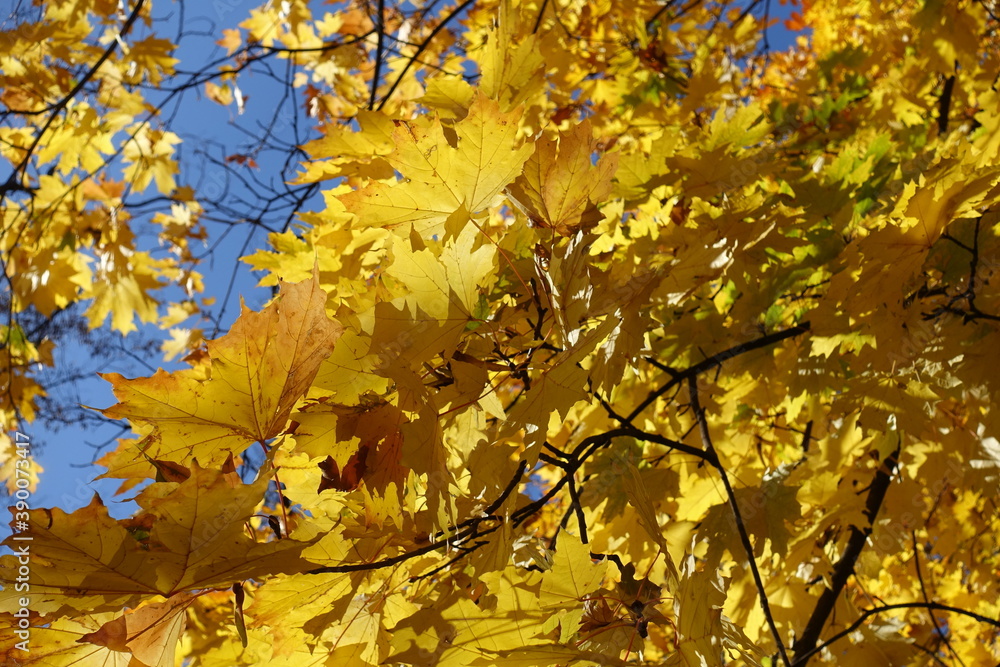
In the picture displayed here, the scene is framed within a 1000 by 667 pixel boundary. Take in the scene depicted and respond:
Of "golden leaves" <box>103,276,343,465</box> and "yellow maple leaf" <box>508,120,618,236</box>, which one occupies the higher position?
"yellow maple leaf" <box>508,120,618,236</box>

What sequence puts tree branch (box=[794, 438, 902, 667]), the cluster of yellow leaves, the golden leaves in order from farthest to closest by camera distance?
1. the cluster of yellow leaves
2. tree branch (box=[794, 438, 902, 667])
3. the golden leaves

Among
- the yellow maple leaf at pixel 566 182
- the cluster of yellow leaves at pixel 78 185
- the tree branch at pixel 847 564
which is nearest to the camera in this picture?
the yellow maple leaf at pixel 566 182

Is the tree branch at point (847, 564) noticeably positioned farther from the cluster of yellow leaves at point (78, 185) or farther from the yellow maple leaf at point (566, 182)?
the cluster of yellow leaves at point (78, 185)

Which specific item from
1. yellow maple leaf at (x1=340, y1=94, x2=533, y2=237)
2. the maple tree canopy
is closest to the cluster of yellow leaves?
the maple tree canopy

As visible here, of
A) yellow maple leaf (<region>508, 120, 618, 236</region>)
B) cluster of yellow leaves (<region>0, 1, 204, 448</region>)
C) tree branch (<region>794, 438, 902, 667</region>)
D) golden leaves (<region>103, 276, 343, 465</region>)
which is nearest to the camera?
golden leaves (<region>103, 276, 343, 465</region>)

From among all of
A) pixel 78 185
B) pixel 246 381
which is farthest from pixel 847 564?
pixel 78 185

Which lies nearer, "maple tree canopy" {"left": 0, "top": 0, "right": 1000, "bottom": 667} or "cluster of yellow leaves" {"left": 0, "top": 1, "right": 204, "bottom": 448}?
"maple tree canopy" {"left": 0, "top": 0, "right": 1000, "bottom": 667}

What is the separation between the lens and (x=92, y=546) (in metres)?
0.63

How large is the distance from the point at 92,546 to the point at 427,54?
3.54 metres

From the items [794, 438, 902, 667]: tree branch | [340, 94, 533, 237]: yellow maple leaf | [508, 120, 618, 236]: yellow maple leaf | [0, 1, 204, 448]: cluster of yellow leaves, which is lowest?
[794, 438, 902, 667]: tree branch

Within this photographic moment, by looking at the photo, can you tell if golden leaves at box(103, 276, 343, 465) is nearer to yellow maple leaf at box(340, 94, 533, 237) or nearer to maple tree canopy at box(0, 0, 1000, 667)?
maple tree canopy at box(0, 0, 1000, 667)

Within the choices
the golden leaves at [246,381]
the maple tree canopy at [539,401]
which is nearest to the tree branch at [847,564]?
the maple tree canopy at [539,401]

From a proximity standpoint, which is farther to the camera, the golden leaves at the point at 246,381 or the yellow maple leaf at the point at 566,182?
the yellow maple leaf at the point at 566,182

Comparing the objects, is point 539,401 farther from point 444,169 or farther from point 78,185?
point 78,185
